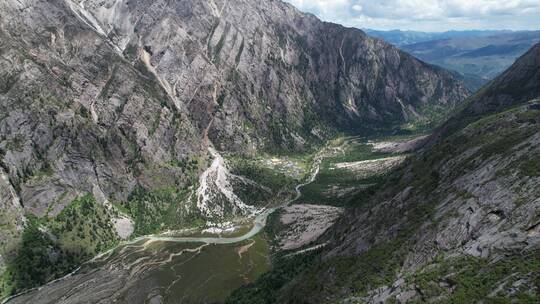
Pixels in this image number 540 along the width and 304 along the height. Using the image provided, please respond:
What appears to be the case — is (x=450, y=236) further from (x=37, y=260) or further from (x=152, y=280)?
(x=37, y=260)

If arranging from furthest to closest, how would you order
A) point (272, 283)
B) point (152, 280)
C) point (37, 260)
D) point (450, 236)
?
point (37, 260) < point (152, 280) < point (272, 283) < point (450, 236)

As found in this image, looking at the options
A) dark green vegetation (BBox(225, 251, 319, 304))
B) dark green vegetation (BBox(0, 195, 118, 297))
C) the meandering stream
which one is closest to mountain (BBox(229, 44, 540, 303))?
dark green vegetation (BBox(225, 251, 319, 304))

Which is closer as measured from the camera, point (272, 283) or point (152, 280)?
point (272, 283)

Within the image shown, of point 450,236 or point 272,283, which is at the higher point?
point 450,236

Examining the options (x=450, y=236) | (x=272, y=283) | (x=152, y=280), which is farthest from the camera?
(x=152, y=280)

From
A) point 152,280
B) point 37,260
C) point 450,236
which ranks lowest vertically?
point 152,280

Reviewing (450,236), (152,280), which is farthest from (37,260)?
(450,236)

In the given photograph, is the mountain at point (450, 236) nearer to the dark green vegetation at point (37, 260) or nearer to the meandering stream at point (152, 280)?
the meandering stream at point (152, 280)

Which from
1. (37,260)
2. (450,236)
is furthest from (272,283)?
(37,260)
